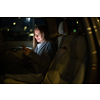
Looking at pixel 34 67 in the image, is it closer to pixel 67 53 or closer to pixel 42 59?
pixel 42 59

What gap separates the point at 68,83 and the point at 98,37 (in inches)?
23.1

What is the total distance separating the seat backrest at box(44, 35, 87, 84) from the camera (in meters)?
1.09

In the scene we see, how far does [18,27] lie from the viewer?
168cm

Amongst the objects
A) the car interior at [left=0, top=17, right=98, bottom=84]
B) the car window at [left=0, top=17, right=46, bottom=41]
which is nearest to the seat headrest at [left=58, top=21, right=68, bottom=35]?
the car interior at [left=0, top=17, right=98, bottom=84]

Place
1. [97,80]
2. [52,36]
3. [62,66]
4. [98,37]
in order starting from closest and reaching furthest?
[98,37] → [97,80] → [62,66] → [52,36]

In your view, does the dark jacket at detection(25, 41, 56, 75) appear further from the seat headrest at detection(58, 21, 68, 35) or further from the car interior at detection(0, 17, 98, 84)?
the seat headrest at detection(58, 21, 68, 35)

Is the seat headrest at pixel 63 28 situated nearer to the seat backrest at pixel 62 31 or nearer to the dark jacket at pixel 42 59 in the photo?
the seat backrest at pixel 62 31

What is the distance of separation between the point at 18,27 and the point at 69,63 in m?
1.03

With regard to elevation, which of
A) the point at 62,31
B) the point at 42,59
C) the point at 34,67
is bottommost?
the point at 34,67

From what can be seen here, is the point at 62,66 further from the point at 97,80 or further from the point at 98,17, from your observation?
the point at 98,17

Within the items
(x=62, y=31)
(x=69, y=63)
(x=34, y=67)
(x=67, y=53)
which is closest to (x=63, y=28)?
(x=62, y=31)

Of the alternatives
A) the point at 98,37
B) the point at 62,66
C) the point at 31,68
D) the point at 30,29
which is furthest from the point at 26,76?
the point at 98,37

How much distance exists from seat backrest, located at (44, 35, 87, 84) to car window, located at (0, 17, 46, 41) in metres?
0.61

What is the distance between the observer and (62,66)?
1224 mm
